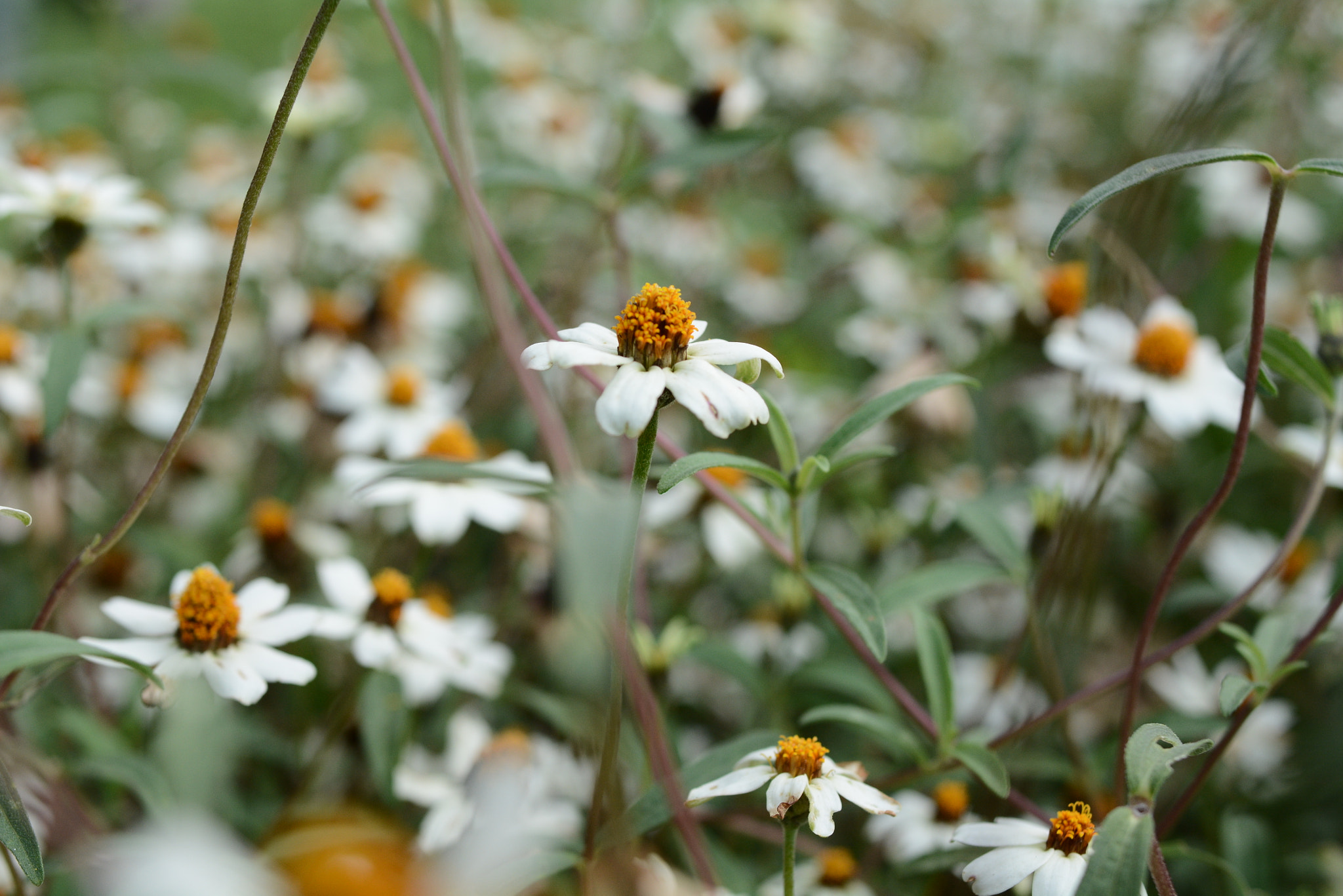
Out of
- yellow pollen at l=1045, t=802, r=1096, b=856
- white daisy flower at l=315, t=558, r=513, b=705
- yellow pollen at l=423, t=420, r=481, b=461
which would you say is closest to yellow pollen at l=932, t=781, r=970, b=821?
yellow pollen at l=1045, t=802, r=1096, b=856

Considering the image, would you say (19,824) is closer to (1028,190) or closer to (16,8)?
(1028,190)

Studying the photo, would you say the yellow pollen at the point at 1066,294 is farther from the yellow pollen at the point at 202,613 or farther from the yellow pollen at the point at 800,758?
the yellow pollen at the point at 202,613

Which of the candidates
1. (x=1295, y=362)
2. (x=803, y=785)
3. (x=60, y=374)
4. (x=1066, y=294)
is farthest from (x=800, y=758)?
(x=1066, y=294)

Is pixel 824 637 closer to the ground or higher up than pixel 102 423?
closer to the ground

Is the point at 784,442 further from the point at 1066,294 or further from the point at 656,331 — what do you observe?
the point at 1066,294

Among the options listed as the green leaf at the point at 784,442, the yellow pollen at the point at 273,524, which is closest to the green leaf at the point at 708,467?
the green leaf at the point at 784,442

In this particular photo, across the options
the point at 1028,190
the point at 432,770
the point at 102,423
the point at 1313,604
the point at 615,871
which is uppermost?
the point at 1028,190

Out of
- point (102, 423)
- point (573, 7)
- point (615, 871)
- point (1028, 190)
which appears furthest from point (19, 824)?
point (573, 7)
